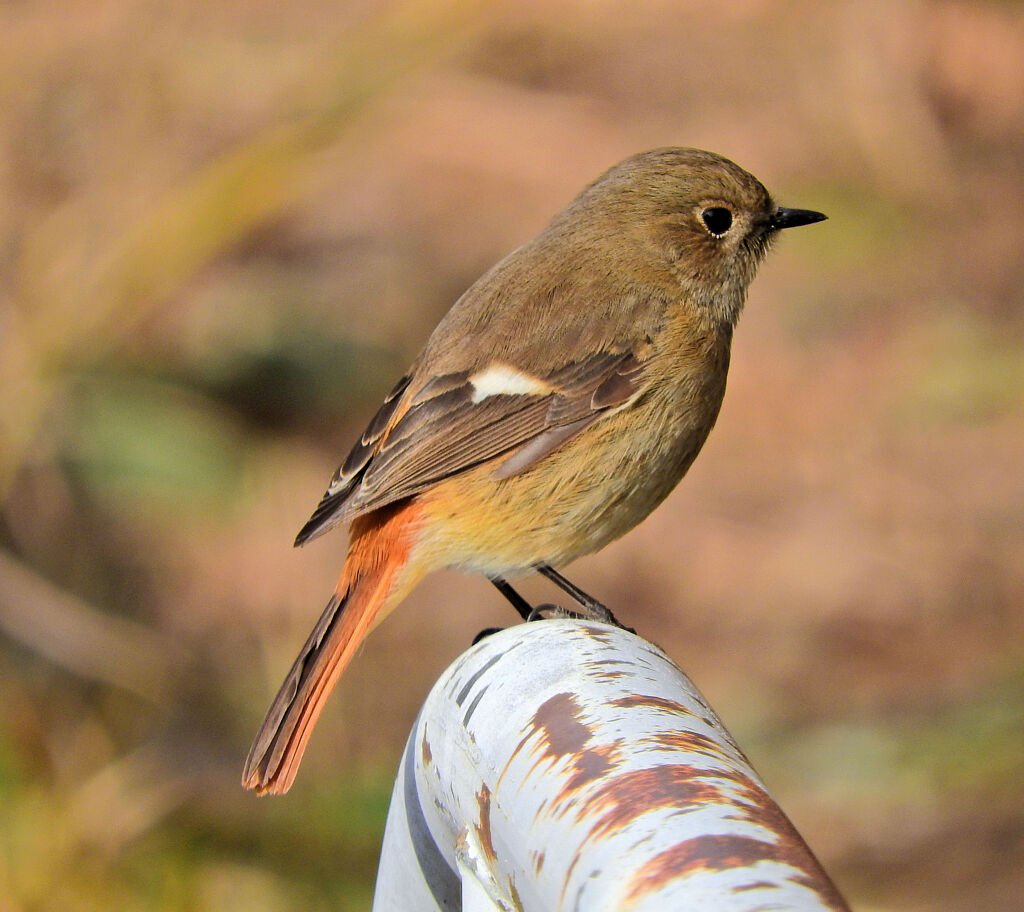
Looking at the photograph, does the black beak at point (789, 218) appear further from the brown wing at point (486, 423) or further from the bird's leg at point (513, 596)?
the bird's leg at point (513, 596)

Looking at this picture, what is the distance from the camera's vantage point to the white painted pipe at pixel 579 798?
1.16m

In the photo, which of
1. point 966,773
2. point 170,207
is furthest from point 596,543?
point 170,207

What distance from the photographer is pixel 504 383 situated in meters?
2.96

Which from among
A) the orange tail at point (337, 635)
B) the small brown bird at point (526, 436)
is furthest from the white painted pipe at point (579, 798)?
the small brown bird at point (526, 436)

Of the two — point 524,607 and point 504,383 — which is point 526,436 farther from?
point 524,607

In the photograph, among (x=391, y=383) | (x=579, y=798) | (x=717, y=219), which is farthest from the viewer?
(x=391, y=383)

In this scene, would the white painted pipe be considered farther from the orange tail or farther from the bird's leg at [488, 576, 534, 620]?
the bird's leg at [488, 576, 534, 620]

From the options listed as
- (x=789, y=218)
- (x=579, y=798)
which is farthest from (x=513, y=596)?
(x=579, y=798)

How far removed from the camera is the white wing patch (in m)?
2.93

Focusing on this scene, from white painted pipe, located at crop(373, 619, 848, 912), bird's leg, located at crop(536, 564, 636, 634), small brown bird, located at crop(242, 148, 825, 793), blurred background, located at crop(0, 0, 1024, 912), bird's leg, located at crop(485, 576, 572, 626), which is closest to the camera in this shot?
white painted pipe, located at crop(373, 619, 848, 912)

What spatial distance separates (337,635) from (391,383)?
142 inches

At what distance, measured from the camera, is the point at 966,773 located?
459cm

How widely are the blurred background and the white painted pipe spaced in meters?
2.12

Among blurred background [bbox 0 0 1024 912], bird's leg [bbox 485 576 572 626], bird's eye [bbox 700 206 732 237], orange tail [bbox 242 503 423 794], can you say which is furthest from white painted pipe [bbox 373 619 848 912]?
blurred background [bbox 0 0 1024 912]
